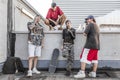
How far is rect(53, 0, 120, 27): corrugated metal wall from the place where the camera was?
15.1 metres

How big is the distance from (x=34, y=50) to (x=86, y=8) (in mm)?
6978

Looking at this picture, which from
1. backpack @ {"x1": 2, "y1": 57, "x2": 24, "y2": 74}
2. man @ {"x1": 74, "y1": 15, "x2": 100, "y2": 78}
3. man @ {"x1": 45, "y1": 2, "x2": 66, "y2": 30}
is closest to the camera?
man @ {"x1": 74, "y1": 15, "x2": 100, "y2": 78}

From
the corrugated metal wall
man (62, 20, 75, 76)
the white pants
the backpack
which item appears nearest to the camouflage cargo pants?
man (62, 20, 75, 76)

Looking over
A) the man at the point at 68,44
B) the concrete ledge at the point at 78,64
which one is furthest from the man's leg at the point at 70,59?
the concrete ledge at the point at 78,64

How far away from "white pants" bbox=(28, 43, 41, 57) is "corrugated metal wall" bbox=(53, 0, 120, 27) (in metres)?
6.53

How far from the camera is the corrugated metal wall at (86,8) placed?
15.1m

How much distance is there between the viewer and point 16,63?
891 centimetres

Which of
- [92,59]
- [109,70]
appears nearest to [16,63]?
[92,59]

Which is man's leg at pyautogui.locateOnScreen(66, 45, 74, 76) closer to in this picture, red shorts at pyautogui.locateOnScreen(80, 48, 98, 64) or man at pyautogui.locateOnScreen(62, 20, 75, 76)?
man at pyautogui.locateOnScreen(62, 20, 75, 76)

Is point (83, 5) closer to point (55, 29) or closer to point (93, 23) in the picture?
point (55, 29)

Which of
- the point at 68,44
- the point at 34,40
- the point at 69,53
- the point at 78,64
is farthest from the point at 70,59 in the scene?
the point at 34,40

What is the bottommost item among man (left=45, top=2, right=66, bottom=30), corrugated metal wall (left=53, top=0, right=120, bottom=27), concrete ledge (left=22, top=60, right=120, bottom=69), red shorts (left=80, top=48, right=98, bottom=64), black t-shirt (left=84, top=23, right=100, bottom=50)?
concrete ledge (left=22, top=60, right=120, bottom=69)

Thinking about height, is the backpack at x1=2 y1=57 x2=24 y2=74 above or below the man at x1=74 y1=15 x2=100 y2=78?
below

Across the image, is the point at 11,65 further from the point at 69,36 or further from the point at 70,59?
the point at 69,36
